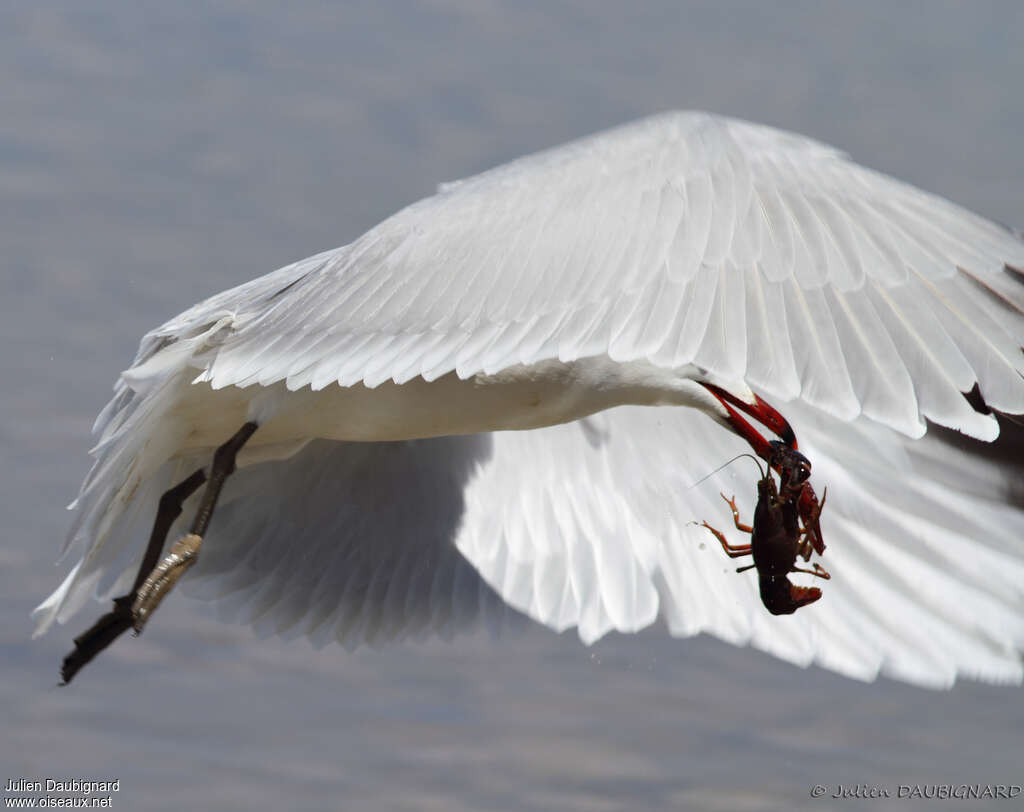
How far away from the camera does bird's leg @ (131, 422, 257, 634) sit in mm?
4262

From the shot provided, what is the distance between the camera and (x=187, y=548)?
4301mm

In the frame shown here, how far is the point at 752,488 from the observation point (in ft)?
15.1

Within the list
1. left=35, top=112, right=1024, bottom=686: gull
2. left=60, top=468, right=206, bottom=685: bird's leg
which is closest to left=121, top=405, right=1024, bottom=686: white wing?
left=35, top=112, right=1024, bottom=686: gull

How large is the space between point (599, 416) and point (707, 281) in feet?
5.90

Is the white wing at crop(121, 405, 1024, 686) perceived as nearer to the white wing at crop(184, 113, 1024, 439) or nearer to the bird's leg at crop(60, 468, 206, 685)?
the bird's leg at crop(60, 468, 206, 685)

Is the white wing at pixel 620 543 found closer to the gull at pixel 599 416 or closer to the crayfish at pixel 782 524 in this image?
the gull at pixel 599 416

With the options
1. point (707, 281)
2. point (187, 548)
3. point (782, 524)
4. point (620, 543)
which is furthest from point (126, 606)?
point (707, 281)

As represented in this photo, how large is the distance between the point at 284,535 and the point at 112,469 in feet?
3.11

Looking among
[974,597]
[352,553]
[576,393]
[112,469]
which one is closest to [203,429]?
[112,469]

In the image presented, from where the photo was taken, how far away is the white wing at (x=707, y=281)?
2814 mm

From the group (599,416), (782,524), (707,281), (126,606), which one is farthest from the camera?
(599,416)

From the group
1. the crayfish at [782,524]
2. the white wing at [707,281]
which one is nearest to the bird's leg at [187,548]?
the white wing at [707,281]

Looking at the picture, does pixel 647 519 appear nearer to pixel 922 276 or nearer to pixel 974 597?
pixel 974 597

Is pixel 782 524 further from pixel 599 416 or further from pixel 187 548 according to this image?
pixel 187 548
